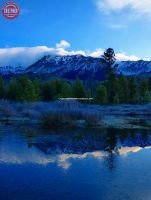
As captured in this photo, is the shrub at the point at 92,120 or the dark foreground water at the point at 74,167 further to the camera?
the shrub at the point at 92,120

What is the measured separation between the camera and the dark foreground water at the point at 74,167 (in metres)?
10.2

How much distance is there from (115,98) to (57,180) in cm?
6570

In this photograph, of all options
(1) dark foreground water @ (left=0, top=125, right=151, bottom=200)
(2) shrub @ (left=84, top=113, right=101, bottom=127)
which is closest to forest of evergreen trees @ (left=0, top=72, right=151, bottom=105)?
(2) shrub @ (left=84, top=113, right=101, bottom=127)

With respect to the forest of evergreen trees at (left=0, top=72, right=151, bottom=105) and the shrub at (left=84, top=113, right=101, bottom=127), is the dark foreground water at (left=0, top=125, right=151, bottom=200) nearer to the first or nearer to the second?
the shrub at (left=84, top=113, right=101, bottom=127)

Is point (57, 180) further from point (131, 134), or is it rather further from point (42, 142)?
point (131, 134)

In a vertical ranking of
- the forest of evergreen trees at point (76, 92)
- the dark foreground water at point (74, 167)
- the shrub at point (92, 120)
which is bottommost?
the dark foreground water at point (74, 167)

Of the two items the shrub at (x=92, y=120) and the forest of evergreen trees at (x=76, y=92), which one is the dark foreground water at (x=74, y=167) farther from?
the forest of evergreen trees at (x=76, y=92)

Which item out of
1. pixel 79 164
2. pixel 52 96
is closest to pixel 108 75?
pixel 52 96

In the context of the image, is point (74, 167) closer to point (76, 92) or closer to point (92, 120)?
point (92, 120)

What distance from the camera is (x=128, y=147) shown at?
18.5 metres

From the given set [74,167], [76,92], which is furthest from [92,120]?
[76,92]

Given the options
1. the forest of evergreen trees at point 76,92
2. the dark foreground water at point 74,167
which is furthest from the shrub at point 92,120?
the forest of evergreen trees at point 76,92

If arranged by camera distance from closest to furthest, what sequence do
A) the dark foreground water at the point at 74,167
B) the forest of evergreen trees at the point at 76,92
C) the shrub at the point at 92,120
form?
1. the dark foreground water at the point at 74,167
2. the shrub at the point at 92,120
3. the forest of evergreen trees at the point at 76,92

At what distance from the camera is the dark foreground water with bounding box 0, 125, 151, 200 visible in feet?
33.3
